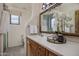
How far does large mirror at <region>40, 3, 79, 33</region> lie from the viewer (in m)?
1.29

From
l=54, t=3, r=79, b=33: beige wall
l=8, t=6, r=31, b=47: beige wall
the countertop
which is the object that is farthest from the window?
l=54, t=3, r=79, b=33: beige wall

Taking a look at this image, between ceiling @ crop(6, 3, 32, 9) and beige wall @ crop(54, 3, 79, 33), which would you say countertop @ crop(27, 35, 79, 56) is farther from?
ceiling @ crop(6, 3, 32, 9)

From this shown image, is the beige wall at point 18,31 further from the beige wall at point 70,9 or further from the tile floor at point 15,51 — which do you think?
the beige wall at point 70,9

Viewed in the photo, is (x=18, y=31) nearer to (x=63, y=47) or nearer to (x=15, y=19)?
(x=15, y=19)

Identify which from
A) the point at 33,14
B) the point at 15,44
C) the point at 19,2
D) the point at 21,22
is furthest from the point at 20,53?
the point at 19,2

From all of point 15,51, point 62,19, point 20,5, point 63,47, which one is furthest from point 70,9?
point 15,51

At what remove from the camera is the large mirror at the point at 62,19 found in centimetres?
129

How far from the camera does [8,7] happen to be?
133 centimetres

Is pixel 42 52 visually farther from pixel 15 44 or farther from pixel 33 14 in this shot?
pixel 33 14

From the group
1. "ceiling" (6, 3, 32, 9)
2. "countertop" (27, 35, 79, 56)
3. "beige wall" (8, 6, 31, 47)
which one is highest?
"ceiling" (6, 3, 32, 9)

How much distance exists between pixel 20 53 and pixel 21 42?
5.2 inches

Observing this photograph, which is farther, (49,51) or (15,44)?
(15,44)

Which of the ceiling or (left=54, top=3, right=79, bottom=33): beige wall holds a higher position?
the ceiling

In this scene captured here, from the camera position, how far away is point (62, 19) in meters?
1.37
